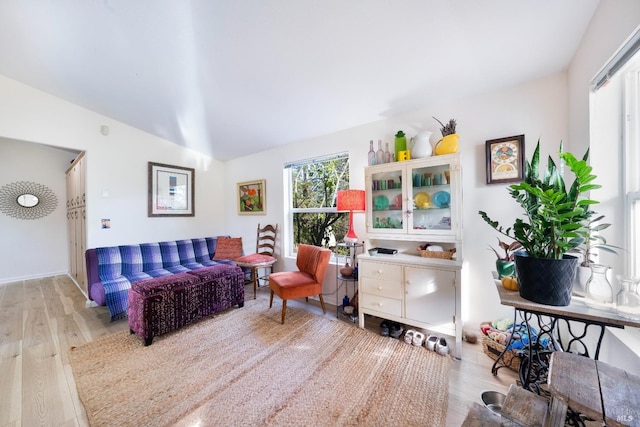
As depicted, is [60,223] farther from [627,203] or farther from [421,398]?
[627,203]

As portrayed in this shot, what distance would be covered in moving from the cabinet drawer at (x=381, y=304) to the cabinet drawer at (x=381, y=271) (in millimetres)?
188

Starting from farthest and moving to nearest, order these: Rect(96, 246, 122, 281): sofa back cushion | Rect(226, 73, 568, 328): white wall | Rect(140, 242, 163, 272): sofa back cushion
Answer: Rect(140, 242, 163, 272): sofa back cushion, Rect(96, 246, 122, 281): sofa back cushion, Rect(226, 73, 568, 328): white wall

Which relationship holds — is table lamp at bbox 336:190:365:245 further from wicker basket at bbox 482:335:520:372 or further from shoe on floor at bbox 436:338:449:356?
wicker basket at bbox 482:335:520:372

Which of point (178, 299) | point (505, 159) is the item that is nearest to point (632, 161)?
point (505, 159)

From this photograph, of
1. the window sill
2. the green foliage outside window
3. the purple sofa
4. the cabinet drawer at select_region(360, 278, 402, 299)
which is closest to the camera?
the window sill

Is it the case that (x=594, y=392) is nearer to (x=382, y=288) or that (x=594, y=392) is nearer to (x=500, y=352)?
(x=500, y=352)

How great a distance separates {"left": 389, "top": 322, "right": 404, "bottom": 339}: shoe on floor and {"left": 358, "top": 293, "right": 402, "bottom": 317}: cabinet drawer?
0.66ft

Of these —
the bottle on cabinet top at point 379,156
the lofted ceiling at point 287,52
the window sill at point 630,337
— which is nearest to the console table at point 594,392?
the window sill at point 630,337

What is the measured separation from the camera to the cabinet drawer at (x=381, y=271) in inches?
80.7

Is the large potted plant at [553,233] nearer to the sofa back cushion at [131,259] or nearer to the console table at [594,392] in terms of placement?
the console table at [594,392]

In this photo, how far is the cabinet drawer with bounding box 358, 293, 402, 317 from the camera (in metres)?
2.05

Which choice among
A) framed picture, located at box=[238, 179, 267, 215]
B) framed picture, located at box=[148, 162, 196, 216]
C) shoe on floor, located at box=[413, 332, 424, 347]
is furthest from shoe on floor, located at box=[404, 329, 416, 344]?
framed picture, located at box=[148, 162, 196, 216]

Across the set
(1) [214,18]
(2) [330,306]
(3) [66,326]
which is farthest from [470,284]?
(3) [66,326]

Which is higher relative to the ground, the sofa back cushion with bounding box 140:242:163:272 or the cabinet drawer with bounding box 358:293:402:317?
the sofa back cushion with bounding box 140:242:163:272
